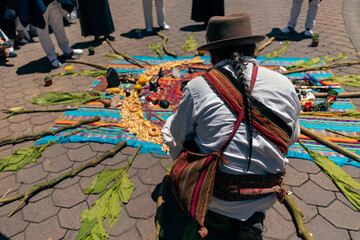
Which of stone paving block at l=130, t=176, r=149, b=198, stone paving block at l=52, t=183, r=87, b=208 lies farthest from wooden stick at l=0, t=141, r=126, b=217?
stone paving block at l=130, t=176, r=149, b=198

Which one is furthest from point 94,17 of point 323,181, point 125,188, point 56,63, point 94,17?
point 323,181

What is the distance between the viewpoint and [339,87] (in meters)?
4.53

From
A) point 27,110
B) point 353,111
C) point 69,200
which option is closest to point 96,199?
point 69,200

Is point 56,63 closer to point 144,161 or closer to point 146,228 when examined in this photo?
point 144,161

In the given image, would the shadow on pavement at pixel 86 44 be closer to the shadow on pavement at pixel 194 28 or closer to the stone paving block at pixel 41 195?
the shadow on pavement at pixel 194 28

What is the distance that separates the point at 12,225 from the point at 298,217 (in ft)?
10.6

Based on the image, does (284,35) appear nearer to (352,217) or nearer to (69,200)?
(352,217)

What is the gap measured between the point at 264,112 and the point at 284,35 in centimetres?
652

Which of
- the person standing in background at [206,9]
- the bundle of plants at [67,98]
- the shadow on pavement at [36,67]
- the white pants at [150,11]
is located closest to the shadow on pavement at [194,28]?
the person standing in background at [206,9]

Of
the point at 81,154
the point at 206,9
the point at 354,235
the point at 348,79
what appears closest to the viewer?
the point at 354,235

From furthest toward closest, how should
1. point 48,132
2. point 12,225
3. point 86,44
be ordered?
1. point 86,44
2. point 48,132
3. point 12,225

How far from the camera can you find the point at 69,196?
9.61 feet

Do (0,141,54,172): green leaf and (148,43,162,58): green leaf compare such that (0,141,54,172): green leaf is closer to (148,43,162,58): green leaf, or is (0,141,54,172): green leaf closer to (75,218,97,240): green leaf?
(75,218,97,240): green leaf

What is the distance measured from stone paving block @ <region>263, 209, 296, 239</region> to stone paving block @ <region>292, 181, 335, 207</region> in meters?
0.43
